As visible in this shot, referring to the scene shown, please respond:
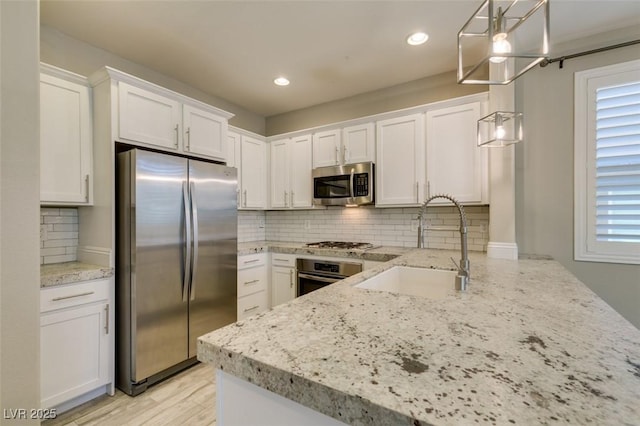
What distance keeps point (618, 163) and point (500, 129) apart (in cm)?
107

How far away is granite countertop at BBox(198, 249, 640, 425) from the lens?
0.50 meters

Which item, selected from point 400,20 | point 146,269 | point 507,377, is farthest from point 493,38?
point 146,269

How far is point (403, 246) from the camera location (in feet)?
10.4

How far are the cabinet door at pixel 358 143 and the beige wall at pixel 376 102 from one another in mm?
405

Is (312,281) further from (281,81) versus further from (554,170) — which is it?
(554,170)

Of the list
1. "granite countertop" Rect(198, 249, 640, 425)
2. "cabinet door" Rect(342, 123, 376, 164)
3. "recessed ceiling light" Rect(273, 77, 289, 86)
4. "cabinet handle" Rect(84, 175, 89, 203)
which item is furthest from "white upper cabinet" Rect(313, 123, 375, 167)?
"granite countertop" Rect(198, 249, 640, 425)

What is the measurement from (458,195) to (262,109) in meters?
2.77

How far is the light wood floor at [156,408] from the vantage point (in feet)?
5.86

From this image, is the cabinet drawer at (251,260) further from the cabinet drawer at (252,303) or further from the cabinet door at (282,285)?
the cabinet drawer at (252,303)

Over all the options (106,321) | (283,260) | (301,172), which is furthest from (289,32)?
(106,321)

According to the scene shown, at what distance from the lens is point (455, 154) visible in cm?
263

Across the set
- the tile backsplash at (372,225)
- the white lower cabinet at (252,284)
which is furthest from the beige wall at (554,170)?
the white lower cabinet at (252,284)

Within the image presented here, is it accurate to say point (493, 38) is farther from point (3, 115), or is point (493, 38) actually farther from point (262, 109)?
point (262, 109)

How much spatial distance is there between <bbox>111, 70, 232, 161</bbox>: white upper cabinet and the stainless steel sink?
2098 millimetres
